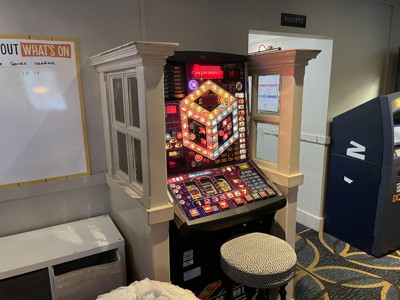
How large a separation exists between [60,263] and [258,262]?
1058mm

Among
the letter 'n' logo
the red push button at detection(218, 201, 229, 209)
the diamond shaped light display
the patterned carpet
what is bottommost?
the patterned carpet

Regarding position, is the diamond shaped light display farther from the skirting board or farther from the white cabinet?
the skirting board

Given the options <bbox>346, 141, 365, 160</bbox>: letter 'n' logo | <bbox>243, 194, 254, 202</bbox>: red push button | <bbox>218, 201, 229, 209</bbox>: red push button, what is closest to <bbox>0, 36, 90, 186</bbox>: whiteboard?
<bbox>218, 201, 229, 209</bbox>: red push button

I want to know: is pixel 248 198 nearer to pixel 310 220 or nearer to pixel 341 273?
pixel 341 273

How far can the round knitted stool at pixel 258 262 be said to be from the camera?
5.14ft

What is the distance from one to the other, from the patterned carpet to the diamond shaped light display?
54.3 inches

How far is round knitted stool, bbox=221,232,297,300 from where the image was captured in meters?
1.57

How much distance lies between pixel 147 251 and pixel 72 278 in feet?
1.46

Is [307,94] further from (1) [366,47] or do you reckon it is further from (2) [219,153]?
(2) [219,153]

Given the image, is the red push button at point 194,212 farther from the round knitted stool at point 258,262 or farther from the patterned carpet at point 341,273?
the patterned carpet at point 341,273

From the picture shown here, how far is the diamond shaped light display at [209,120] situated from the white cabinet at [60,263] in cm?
75

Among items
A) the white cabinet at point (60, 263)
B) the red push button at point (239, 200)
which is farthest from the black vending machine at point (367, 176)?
the white cabinet at point (60, 263)

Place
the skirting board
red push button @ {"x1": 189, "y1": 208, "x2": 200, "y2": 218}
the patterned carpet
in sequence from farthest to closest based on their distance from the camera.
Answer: the skirting board → the patterned carpet → red push button @ {"x1": 189, "y1": 208, "x2": 200, "y2": 218}

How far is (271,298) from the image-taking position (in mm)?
2201
